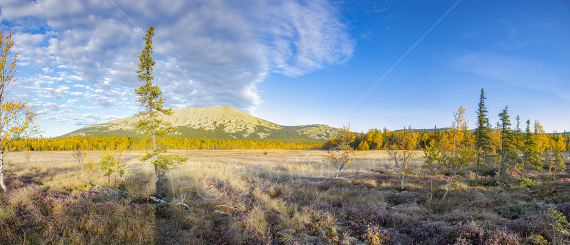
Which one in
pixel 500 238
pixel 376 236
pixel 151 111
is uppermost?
pixel 151 111

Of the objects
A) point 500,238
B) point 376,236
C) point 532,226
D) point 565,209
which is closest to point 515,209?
point 565,209

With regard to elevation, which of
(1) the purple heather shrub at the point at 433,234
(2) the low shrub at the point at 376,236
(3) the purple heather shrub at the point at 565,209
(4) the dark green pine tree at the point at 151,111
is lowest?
(2) the low shrub at the point at 376,236

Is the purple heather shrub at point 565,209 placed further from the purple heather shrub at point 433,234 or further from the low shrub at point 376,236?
the low shrub at point 376,236

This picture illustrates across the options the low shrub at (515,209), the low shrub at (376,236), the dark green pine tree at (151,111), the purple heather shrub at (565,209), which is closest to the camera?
the low shrub at (376,236)

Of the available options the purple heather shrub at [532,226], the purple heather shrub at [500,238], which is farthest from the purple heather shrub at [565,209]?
the purple heather shrub at [500,238]

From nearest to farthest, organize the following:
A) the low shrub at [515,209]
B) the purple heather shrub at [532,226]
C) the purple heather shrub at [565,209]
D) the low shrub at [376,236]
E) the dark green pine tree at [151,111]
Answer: the purple heather shrub at [532,226] < the low shrub at [376,236] < the purple heather shrub at [565,209] < the low shrub at [515,209] < the dark green pine tree at [151,111]

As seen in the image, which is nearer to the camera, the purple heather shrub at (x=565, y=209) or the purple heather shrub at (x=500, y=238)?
the purple heather shrub at (x=500, y=238)

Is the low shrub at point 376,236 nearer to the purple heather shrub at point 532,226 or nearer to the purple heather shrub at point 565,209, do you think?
the purple heather shrub at point 532,226

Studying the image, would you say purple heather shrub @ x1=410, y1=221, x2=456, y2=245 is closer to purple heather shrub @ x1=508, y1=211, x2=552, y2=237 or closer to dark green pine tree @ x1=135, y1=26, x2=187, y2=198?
purple heather shrub @ x1=508, y1=211, x2=552, y2=237

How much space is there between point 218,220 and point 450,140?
22.5 meters

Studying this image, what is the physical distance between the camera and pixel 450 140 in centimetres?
2094

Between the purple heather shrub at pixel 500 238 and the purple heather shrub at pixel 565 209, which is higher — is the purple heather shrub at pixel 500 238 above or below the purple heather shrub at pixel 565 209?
below

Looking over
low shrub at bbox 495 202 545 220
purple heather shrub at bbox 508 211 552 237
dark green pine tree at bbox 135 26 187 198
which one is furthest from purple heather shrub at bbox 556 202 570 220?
dark green pine tree at bbox 135 26 187 198

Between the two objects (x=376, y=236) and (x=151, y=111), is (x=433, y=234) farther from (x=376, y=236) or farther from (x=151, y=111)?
(x=151, y=111)
